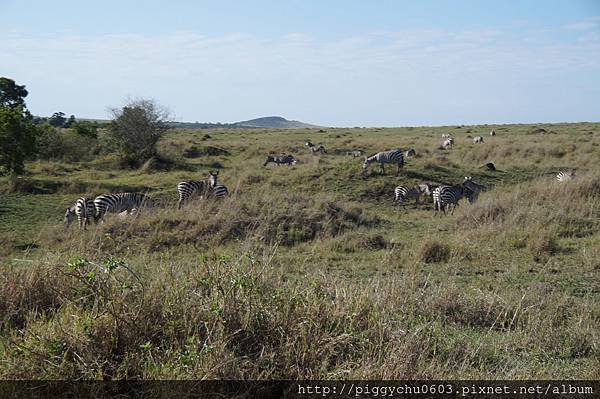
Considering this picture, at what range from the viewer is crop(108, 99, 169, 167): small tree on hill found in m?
25.9

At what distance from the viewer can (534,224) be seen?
31.7 feet

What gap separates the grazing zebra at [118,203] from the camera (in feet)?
Answer: 45.8

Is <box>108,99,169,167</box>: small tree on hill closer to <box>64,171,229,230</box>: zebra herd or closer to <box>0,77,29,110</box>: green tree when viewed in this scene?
<box>64,171,229,230</box>: zebra herd

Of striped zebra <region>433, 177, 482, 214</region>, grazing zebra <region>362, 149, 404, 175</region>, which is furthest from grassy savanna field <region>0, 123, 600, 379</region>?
grazing zebra <region>362, 149, 404, 175</region>

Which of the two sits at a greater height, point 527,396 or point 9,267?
point 9,267

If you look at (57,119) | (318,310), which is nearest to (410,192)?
(318,310)

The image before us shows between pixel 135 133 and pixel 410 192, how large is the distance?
15381 mm

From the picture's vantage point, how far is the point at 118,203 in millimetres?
14297

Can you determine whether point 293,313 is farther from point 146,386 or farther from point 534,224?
point 534,224

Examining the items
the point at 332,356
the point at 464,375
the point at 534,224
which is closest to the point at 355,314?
the point at 332,356

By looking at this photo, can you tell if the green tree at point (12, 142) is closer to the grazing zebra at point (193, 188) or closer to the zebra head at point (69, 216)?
the zebra head at point (69, 216)

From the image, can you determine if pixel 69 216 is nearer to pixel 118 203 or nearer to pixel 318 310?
pixel 118 203

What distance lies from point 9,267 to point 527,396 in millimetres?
4385

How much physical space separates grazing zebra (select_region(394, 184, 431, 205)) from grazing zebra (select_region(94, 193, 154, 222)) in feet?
25.2
